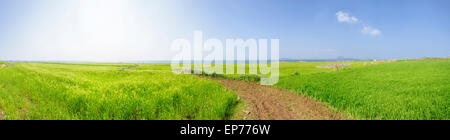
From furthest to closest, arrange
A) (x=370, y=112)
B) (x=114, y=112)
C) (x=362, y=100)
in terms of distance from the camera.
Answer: (x=362, y=100), (x=370, y=112), (x=114, y=112)

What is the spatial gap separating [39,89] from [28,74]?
9.25ft

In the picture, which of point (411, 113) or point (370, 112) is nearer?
point (411, 113)
